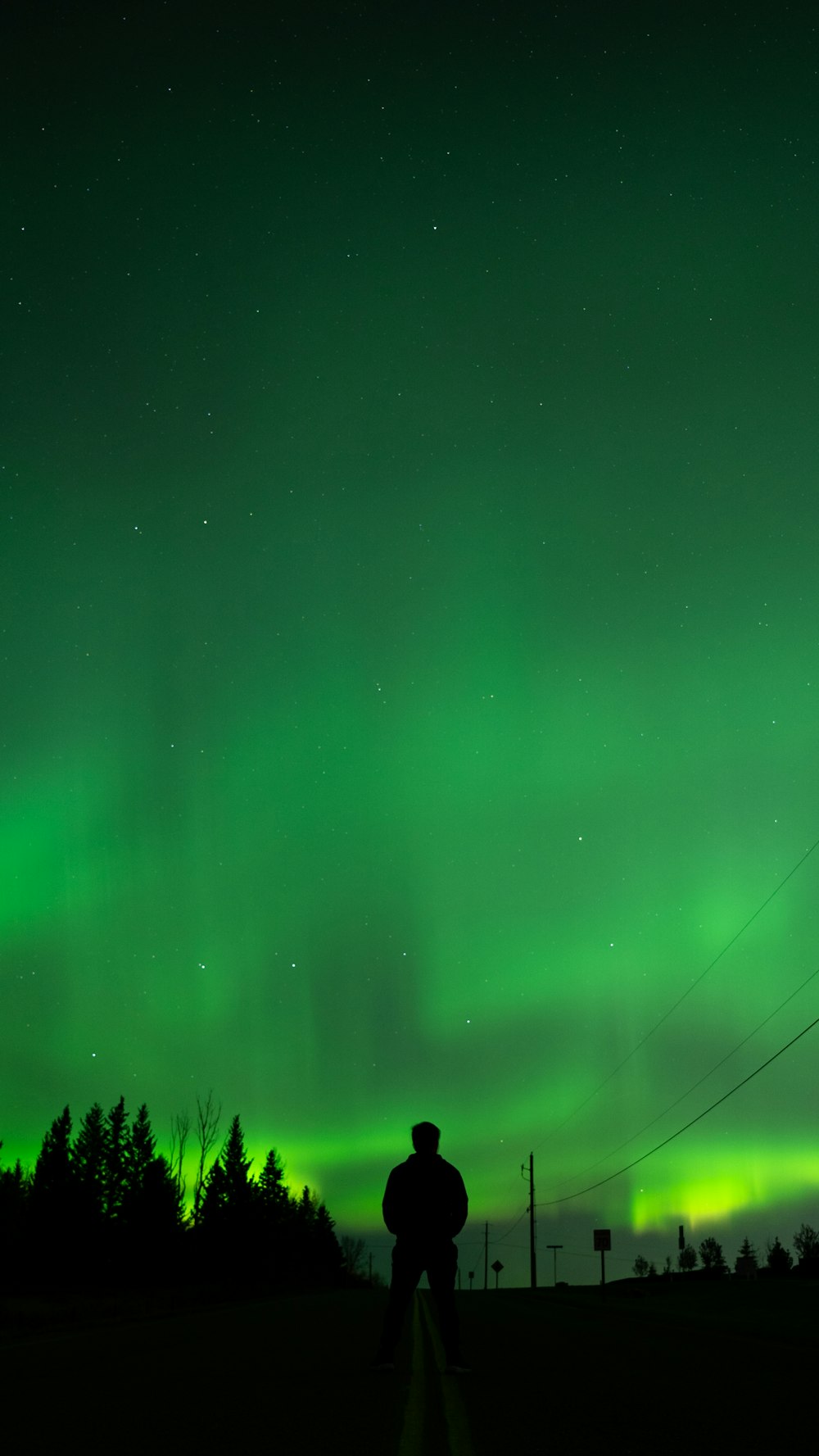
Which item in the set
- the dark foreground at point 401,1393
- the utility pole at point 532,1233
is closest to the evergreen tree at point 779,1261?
the utility pole at point 532,1233

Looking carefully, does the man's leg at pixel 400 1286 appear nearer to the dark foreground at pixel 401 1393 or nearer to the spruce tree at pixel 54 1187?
the dark foreground at pixel 401 1393

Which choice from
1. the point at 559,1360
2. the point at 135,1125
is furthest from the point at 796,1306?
the point at 135,1125

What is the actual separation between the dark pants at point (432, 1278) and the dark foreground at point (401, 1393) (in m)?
0.30

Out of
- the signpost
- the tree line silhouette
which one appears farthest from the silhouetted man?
the tree line silhouette

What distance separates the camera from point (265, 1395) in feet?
25.7

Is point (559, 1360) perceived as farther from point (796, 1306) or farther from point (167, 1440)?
point (796, 1306)

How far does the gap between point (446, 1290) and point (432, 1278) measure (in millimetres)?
188

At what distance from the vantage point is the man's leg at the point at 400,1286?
354 inches

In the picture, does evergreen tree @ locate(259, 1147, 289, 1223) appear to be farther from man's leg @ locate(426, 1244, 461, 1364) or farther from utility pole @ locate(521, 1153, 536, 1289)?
man's leg @ locate(426, 1244, 461, 1364)

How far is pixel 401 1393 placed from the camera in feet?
25.9

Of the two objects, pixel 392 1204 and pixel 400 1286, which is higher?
pixel 392 1204

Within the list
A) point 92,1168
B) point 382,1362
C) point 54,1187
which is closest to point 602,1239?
point 382,1362

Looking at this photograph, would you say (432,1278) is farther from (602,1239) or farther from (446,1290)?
(602,1239)

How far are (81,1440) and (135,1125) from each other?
127062 mm
